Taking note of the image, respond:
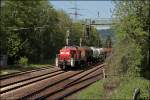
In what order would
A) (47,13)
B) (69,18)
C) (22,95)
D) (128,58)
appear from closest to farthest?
(22,95) → (128,58) → (47,13) → (69,18)

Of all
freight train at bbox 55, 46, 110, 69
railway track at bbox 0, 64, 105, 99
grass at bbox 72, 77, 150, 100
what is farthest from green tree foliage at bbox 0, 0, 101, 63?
grass at bbox 72, 77, 150, 100

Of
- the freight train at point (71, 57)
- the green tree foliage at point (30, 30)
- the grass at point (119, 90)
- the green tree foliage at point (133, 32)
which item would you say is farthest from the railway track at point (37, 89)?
the green tree foliage at point (30, 30)

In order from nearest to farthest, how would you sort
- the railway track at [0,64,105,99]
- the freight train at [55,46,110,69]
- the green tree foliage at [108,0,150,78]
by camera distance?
the railway track at [0,64,105,99], the green tree foliage at [108,0,150,78], the freight train at [55,46,110,69]

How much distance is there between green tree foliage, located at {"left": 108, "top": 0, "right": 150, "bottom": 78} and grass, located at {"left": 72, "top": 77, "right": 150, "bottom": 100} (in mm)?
1954

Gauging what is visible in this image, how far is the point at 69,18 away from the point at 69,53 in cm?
4691

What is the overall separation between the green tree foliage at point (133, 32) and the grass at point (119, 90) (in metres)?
1.95

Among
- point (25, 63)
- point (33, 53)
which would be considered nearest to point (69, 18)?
point (33, 53)

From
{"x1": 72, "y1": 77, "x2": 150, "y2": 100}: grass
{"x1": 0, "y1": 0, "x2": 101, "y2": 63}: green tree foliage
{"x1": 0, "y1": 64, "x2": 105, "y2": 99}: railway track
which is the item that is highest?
{"x1": 0, "y1": 0, "x2": 101, "y2": 63}: green tree foliage

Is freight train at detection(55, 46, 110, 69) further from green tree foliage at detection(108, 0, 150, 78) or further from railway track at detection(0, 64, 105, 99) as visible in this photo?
green tree foliage at detection(108, 0, 150, 78)

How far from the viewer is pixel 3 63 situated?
5066 centimetres

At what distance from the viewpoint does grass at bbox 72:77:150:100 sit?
23.7 meters

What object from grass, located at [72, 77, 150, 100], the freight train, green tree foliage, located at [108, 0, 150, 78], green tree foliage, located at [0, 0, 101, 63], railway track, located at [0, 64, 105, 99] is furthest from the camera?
green tree foliage, located at [0, 0, 101, 63]

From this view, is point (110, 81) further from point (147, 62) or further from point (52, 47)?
point (52, 47)

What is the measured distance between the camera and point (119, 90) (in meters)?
25.6
